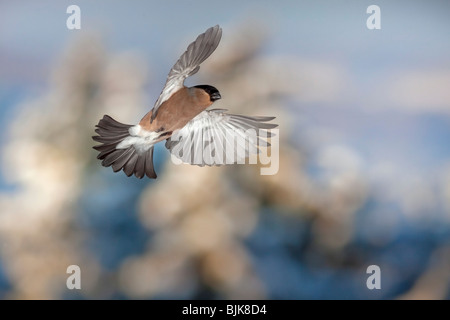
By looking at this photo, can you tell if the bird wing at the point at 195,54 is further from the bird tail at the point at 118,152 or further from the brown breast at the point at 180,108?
the bird tail at the point at 118,152

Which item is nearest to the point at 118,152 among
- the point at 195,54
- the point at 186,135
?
the point at 186,135

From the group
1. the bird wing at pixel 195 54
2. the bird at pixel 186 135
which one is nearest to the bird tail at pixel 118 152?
the bird at pixel 186 135

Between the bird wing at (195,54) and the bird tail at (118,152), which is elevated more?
the bird wing at (195,54)

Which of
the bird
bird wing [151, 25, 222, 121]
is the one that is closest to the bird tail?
the bird

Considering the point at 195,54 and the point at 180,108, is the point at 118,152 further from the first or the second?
the point at 195,54

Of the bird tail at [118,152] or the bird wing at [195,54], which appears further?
the bird tail at [118,152]

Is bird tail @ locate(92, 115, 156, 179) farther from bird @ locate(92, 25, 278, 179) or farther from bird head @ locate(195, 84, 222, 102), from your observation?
bird head @ locate(195, 84, 222, 102)

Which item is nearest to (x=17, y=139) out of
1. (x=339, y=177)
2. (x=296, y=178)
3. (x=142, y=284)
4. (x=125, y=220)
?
(x=125, y=220)
